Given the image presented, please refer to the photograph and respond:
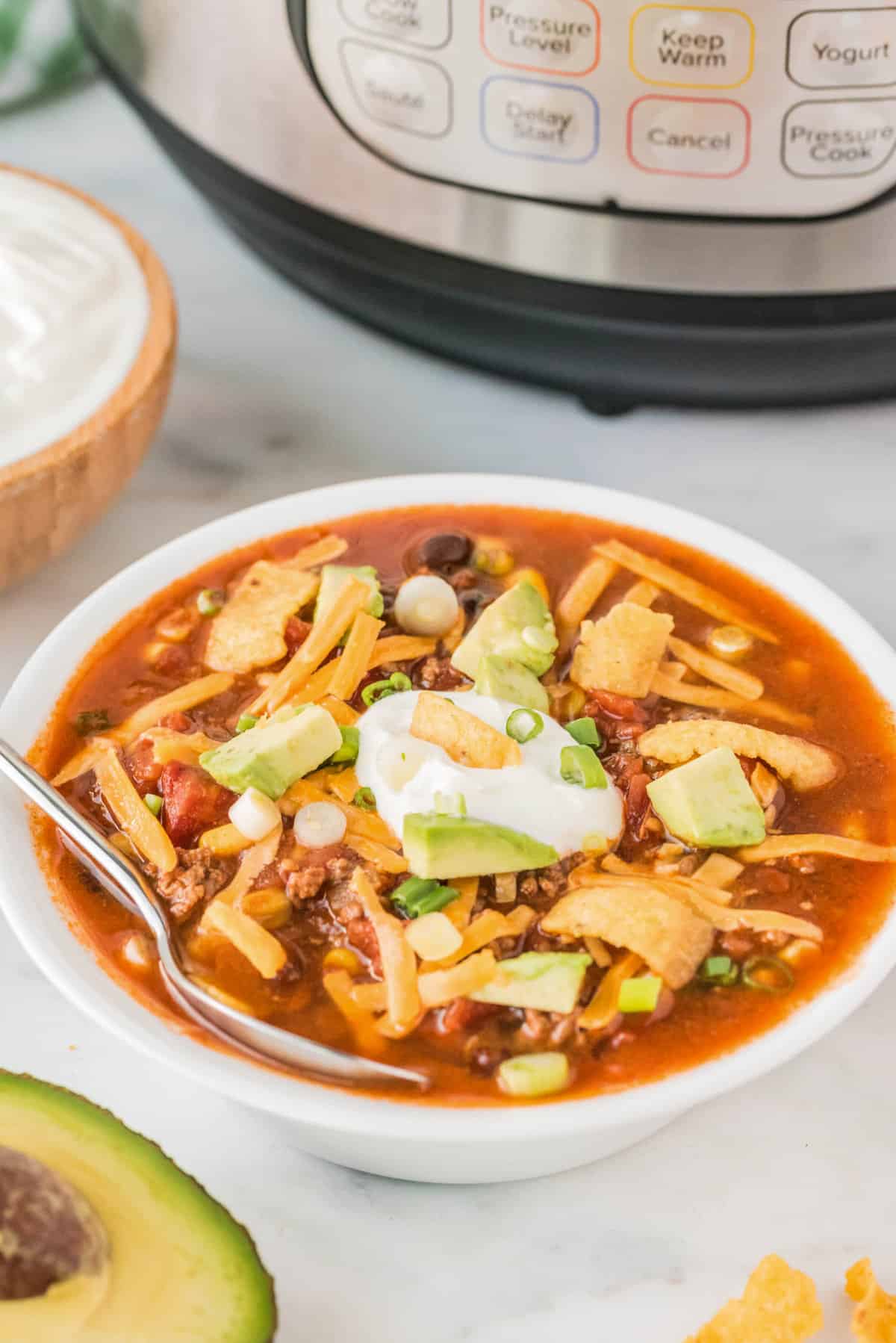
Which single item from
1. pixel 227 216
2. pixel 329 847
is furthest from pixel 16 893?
pixel 227 216

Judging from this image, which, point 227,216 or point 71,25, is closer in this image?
point 227,216

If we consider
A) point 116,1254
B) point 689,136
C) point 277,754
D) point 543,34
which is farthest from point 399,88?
point 116,1254

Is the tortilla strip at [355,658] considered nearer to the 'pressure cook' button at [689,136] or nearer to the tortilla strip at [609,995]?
the tortilla strip at [609,995]

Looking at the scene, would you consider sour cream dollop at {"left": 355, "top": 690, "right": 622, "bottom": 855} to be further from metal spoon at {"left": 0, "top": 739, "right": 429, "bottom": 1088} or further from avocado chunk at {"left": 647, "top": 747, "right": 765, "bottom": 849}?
metal spoon at {"left": 0, "top": 739, "right": 429, "bottom": 1088}

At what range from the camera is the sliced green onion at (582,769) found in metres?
1.45

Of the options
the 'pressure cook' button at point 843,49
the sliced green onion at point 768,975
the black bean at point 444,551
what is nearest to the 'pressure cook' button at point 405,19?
the 'pressure cook' button at point 843,49

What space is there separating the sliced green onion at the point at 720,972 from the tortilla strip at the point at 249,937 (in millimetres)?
356

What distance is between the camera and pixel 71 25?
2973 millimetres

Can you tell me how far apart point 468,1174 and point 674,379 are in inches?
44.8

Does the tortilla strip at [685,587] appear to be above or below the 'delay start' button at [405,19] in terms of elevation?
below

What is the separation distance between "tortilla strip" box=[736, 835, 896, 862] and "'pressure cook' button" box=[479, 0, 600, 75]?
898 millimetres

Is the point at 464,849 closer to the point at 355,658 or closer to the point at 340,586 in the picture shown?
the point at 355,658

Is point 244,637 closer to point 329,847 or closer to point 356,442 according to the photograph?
point 329,847

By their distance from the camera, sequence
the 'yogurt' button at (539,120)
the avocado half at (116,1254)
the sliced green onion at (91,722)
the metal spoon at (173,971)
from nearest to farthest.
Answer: the avocado half at (116,1254) < the metal spoon at (173,971) < the sliced green onion at (91,722) < the 'yogurt' button at (539,120)
